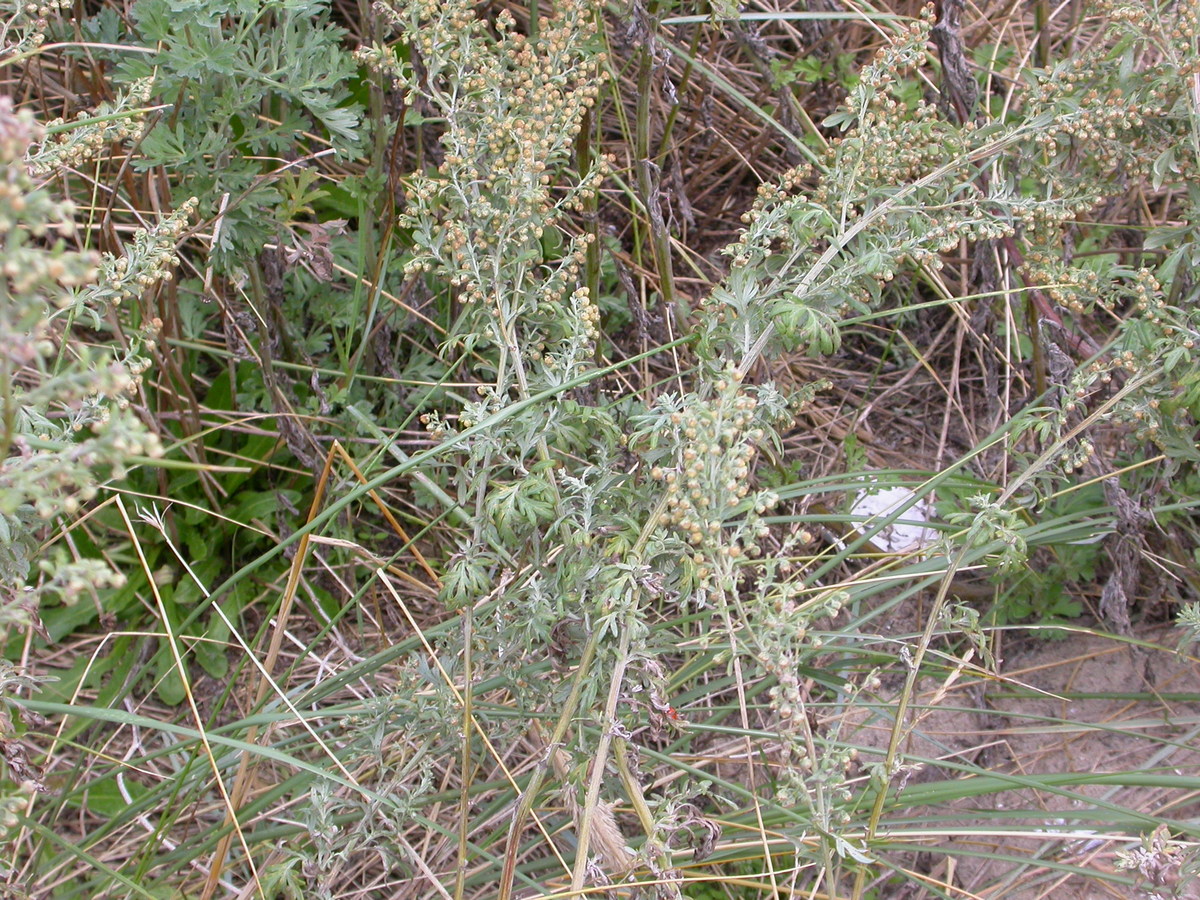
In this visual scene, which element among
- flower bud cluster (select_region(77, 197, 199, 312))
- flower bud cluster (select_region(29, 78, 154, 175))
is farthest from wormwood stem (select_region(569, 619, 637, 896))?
flower bud cluster (select_region(29, 78, 154, 175))

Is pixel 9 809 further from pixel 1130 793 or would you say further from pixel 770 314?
pixel 1130 793

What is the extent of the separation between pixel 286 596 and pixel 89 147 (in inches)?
36.6

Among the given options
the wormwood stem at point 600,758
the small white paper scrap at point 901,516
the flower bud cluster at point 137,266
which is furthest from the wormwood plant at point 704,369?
the small white paper scrap at point 901,516

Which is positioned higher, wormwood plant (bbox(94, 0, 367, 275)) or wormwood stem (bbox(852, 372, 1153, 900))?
wormwood plant (bbox(94, 0, 367, 275))

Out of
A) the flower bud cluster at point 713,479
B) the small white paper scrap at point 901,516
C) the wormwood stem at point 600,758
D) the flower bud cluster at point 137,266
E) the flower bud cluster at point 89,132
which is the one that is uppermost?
the flower bud cluster at point 89,132

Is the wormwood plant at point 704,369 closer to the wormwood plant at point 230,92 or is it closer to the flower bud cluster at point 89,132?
the wormwood plant at point 230,92

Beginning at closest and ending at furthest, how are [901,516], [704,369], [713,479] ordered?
[713,479]
[704,369]
[901,516]

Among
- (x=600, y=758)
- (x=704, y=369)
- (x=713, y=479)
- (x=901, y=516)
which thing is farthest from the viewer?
(x=901, y=516)

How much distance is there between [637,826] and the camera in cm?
248

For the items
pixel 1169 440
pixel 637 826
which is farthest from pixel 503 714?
pixel 1169 440

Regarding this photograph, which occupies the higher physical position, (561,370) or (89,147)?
(89,147)

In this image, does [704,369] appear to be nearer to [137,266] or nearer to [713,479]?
[713,479]

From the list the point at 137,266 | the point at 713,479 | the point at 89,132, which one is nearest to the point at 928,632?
the point at 713,479

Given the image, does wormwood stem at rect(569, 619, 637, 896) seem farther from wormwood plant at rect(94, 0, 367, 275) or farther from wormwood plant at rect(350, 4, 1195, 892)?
wormwood plant at rect(94, 0, 367, 275)
